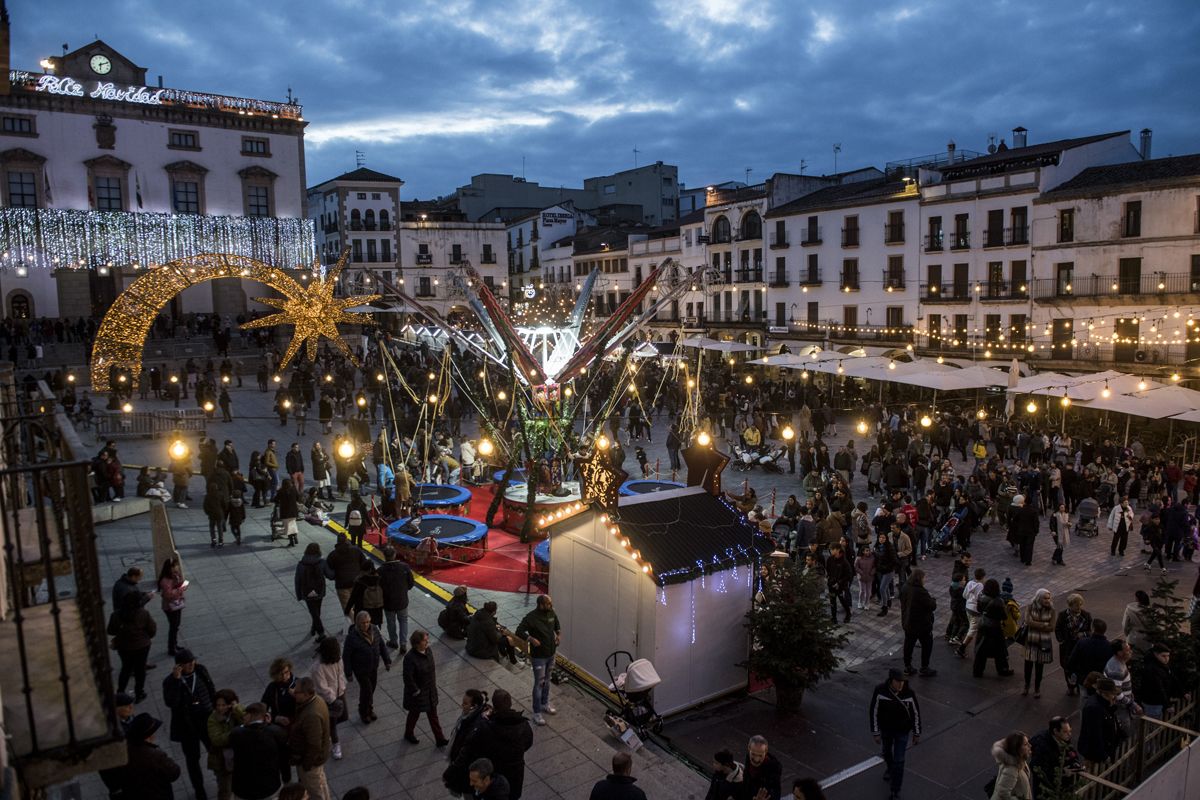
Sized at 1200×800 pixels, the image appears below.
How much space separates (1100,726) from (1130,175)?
30.3 metres

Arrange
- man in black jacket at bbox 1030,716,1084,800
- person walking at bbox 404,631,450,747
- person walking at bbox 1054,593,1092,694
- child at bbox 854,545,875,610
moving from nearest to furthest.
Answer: man in black jacket at bbox 1030,716,1084,800 < person walking at bbox 404,631,450,747 < person walking at bbox 1054,593,1092,694 < child at bbox 854,545,875,610

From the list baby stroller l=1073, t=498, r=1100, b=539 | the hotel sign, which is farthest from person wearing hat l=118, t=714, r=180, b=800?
the hotel sign

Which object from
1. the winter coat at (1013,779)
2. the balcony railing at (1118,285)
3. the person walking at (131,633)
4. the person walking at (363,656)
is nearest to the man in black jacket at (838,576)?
the winter coat at (1013,779)

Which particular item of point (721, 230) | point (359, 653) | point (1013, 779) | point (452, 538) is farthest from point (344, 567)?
point (721, 230)

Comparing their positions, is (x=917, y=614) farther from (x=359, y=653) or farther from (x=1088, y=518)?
(x=1088, y=518)

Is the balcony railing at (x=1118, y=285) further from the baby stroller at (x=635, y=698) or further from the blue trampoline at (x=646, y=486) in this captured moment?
the baby stroller at (x=635, y=698)

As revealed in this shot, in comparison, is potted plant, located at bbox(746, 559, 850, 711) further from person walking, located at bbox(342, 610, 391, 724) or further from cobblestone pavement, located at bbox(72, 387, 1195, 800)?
person walking, located at bbox(342, 610, 391, 724)

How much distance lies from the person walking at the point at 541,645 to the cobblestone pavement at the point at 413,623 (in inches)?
11.0

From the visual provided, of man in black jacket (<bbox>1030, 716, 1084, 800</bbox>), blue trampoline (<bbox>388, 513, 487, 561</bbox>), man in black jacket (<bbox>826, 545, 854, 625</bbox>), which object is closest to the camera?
man in black jacket (<bbox>1030, 716, 1084, 800</bbox>)

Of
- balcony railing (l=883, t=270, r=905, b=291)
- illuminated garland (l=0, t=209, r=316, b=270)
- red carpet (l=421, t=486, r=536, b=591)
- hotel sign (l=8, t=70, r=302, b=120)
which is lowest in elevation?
red carpet (l=421, t=486, r=536, b=591)

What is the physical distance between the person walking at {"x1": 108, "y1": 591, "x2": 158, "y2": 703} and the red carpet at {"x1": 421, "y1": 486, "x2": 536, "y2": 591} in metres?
5.55

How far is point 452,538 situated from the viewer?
15.0 meters

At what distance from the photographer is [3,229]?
39.2m

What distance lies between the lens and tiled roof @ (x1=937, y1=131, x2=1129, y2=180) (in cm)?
3372
